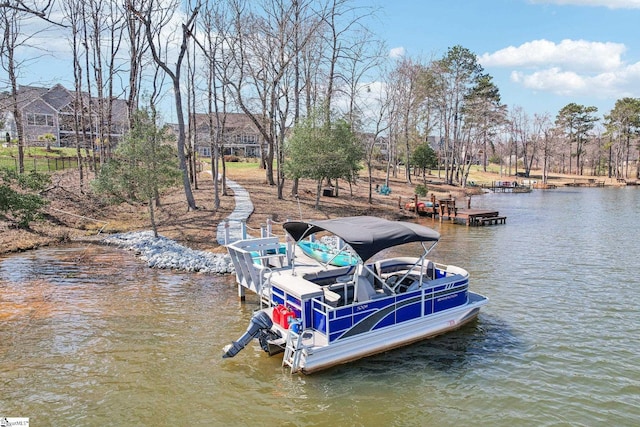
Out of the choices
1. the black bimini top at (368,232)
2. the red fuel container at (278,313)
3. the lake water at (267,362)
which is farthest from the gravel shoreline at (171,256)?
the red fuel container at (278,313)

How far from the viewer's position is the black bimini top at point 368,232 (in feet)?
36.6

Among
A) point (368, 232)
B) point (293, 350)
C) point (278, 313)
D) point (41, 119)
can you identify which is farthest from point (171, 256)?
point (41, 119)

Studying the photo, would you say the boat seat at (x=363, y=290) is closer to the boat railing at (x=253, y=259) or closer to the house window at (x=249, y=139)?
the boat railing at (x=253, y=259)

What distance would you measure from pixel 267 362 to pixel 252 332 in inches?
42.0

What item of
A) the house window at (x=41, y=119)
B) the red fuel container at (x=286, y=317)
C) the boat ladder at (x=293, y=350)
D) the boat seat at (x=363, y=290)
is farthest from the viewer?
the house window at (x=41, y=119)

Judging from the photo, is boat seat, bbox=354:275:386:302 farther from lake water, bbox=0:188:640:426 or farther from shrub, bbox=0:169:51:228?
shrub, bbox=0:169:51:228

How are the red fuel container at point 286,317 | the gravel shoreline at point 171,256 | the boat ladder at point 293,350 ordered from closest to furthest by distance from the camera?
the boat ladder at point 293,350 → the red fuel container at point 286,317 → the gravel shoreline at point 171,256

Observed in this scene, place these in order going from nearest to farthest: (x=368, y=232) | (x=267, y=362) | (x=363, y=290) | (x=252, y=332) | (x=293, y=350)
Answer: (x=293, y=350), (x=252, y=332), (x=267, y=362), (x=363, y=290), (x=368, y=232)

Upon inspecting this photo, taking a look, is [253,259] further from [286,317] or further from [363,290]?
[363,290]

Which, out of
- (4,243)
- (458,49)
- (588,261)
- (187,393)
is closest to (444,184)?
(458,49)

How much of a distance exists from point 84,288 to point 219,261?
513 centimetres

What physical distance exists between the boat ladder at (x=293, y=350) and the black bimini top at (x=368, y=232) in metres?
2.49

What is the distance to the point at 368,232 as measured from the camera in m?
11.7

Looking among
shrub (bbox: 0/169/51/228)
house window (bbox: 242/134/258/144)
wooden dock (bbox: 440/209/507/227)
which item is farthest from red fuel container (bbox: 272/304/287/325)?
house window (bbox: 242/134/258/144)
